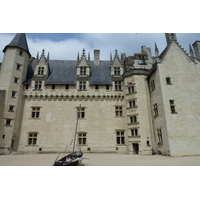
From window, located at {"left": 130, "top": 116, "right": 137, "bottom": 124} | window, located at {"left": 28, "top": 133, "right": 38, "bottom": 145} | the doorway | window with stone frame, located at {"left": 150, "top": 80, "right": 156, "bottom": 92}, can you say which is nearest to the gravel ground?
the doorway

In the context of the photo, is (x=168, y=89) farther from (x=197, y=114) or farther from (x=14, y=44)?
(x=14, y=44)

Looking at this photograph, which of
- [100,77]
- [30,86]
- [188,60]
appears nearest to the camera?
[188,60]

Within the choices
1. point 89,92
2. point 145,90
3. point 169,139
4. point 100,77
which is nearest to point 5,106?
point 89,92

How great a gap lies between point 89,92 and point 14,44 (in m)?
14.2

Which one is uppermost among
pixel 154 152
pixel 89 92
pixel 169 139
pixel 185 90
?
pixel 89 92

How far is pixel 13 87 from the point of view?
20.6 meters

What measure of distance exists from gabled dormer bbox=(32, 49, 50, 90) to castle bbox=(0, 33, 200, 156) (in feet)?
0.47

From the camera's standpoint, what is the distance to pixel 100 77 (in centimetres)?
2414

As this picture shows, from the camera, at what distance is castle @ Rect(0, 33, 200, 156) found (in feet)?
54.5

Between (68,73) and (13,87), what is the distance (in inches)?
343

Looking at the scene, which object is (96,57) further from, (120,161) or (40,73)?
(120,161)

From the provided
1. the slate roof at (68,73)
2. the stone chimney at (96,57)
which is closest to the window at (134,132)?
the slate roof at (68,73)

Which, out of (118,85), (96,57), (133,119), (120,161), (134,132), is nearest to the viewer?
(120,161)

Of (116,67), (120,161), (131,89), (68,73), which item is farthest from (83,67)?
(120,161)
